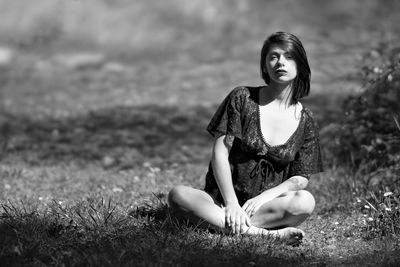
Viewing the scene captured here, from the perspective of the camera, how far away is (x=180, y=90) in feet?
34.1

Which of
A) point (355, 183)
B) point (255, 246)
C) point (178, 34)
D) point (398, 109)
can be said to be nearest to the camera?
point (255, 246)

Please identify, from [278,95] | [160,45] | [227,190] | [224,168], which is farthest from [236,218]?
[160,45]

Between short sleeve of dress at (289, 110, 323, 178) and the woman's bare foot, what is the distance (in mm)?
405

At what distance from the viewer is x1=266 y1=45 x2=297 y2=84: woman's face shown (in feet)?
12.0

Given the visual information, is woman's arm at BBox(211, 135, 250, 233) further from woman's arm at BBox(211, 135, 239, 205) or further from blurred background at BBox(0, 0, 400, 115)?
blurred background at BBox(0, 0, 400, 115)

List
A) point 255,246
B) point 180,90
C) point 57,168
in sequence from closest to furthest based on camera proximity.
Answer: point 255,246 → point 57,168 → point 180,90

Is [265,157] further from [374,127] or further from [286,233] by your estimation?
[374,127]

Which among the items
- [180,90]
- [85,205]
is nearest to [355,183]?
[85,205]

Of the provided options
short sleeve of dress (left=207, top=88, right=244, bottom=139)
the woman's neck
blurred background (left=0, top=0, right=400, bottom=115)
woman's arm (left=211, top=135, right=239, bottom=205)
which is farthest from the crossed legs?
blurred background (left=0, top=0, right=400, bottom=115)

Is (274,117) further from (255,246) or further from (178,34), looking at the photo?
(178,34)

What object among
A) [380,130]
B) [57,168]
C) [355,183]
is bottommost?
[57,168]

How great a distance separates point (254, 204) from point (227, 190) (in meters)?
0.20

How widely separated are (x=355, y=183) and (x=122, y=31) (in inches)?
400

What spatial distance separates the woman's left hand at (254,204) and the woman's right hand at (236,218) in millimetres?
87
